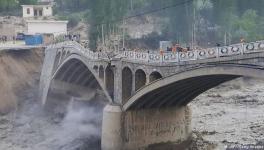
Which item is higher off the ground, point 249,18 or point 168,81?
point 249,18

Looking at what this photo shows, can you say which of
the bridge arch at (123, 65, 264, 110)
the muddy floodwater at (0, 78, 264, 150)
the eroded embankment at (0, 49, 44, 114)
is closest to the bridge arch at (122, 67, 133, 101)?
the bridge arch at (123, 65, 264, 110)

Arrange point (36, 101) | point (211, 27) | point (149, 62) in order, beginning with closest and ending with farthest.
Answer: point (149, 62)
point (36, 101)
point (211, 27)

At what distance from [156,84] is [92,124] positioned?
830 inches

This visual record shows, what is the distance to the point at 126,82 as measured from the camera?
48438 mm

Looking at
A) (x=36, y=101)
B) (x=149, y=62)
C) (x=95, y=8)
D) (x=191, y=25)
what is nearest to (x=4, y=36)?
(x=95, y=8)

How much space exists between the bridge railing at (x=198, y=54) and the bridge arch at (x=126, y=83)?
168cm

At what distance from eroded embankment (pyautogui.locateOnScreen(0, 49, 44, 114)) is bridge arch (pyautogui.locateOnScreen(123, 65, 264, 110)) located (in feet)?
96.7

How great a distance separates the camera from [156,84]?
41.4 meters

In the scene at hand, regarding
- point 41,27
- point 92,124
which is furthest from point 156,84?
point 41,27

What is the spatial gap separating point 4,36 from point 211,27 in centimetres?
4515

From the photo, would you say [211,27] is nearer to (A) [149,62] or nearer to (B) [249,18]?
(B) [249,18]

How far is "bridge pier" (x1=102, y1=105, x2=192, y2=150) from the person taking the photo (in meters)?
47.6

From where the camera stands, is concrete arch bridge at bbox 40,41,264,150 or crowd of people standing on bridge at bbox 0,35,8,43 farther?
crowd of people standing on bridge at bbox 0,35,8,43

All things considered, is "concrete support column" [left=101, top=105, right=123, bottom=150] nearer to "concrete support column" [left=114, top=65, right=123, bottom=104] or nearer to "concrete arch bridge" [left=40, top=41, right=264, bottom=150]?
"concrete arch bridge" [left=40, top=41, right=264, bottom=150]
